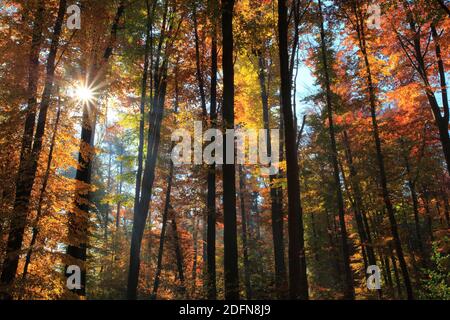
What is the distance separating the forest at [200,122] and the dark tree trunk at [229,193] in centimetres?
4

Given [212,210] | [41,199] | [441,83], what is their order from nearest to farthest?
[41,199] → [212,210] → [441,83]

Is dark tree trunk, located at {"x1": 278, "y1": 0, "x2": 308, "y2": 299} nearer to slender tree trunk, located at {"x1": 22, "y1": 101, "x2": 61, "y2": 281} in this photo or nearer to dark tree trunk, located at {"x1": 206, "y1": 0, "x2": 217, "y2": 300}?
dark tree trunk, located at {"x1": 206, "y1": 0, "x2": 217, "y2": 300}

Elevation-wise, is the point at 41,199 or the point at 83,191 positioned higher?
the point at 83,191

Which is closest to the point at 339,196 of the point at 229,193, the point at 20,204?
the point at 229,193

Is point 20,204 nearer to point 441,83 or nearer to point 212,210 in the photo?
point 212,210

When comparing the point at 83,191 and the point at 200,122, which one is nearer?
the point at 83,191

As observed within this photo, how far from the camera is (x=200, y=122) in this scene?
15305mm

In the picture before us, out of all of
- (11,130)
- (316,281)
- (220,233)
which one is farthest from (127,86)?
(220,233)

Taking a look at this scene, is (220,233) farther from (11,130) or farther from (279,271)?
(11,130)

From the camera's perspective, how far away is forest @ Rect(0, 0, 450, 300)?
8.97m

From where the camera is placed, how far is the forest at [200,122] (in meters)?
8.97

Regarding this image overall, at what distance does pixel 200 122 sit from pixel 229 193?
624 centimetres

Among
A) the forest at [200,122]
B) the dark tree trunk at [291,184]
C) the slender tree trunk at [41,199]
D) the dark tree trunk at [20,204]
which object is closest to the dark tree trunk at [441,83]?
the forest at [200,122]

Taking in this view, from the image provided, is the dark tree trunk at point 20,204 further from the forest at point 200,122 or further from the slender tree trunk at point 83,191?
the slender tree trunk at point 83,191
